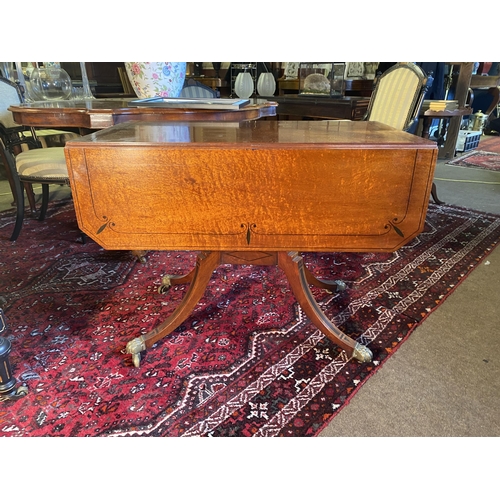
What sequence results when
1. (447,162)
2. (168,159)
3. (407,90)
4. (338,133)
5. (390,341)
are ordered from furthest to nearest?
(447,162) < (407,90) < (390,341) < (338,133) < (168,159)

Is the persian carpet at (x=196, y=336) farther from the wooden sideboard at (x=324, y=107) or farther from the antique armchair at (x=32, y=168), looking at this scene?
A: the wooden sideboard at (x=324, y=107)

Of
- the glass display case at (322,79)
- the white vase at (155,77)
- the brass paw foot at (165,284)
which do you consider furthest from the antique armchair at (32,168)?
the glass display case at (322,79)

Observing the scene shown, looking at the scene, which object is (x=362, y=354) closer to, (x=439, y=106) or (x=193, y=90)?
(x=193, y=90)

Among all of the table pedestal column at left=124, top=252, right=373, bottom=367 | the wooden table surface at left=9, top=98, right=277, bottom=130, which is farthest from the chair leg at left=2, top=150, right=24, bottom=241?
the table pedestal column at left=124, top=252, right=373, bottom=367

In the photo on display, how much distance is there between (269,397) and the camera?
1164 mm

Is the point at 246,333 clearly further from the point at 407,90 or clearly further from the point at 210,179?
the point at 407,90

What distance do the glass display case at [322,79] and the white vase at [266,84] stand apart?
249 mm

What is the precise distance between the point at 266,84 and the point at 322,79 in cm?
46

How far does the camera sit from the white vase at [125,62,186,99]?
1888 mm

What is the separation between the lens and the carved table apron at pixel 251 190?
3.10 feet

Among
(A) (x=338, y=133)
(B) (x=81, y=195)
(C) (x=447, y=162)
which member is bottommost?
(C) (x=447, y=162)

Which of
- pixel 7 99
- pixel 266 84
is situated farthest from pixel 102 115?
pixel 266 84

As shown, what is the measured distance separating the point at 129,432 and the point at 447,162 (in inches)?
174
